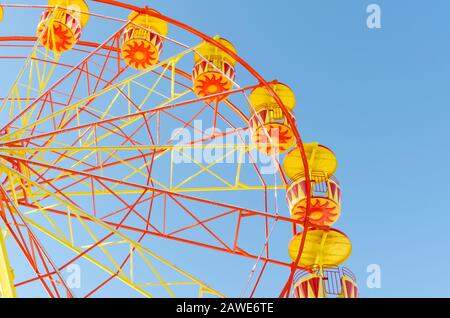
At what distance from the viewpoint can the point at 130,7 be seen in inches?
513

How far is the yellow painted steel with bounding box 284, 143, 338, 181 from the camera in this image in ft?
46.0

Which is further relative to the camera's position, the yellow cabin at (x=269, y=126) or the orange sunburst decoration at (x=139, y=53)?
the orange sunburst decoration at (x=139, y=53)

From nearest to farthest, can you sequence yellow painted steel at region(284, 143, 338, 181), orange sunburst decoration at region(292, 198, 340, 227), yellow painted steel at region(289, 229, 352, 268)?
1. yellow painted steel at region(289, 229, 352, 268)
2. orange sunburst decoration at region(292, 198, 340, 227)
3. yellow painted steel at region(284, 143, 338, 181)

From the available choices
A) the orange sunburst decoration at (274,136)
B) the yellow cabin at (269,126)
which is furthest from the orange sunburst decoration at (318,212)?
the orange sunburst decoration at (274,136)

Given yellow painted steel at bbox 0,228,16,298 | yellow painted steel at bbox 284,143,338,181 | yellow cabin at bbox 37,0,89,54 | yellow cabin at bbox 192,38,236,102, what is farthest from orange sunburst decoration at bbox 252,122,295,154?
yellow painted steel at bbox 0,228,16,298

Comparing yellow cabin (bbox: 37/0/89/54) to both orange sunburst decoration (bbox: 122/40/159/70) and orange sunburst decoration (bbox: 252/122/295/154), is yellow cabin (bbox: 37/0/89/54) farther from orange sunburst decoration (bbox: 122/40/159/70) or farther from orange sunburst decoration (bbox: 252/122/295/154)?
orange sunburst decoration (bbox: 252/122/295/154)

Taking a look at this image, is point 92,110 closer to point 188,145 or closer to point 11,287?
point 188,145

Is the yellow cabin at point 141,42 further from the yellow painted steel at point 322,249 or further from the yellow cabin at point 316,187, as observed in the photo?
the yellow painted steel at point 322,249

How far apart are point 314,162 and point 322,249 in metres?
2.36

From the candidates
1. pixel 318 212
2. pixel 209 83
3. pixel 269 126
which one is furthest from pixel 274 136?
pixel 318 212

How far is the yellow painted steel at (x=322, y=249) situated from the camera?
1247 cm

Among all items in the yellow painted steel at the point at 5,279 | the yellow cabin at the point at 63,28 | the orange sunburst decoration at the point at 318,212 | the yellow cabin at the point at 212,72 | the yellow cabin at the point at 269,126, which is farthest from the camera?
the yellow cabin at the point at 212,72
